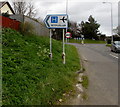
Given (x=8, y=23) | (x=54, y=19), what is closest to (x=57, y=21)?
(x=54, y=19)

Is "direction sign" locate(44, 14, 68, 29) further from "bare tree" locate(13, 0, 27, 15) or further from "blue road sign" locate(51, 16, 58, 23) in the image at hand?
"bare tree" locate(13, 0, 27, 15)

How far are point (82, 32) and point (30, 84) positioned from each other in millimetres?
66631

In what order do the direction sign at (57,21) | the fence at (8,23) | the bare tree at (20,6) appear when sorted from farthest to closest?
the bare tree at (20,6) → the fence at (8,23) → the direction sign at (57,21)

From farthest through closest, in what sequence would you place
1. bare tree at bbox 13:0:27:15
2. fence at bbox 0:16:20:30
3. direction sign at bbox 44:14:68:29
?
bare tree at bbox 13:0:27:15, fence at bbox 0:16:20:30, direction sign at bbox 44:14:68:29

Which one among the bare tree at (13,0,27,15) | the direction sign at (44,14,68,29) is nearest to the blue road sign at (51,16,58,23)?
the direction sign at (44,14,68,29)

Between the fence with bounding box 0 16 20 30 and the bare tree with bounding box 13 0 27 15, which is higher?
the bare tree with bounding box 13 0 27 15

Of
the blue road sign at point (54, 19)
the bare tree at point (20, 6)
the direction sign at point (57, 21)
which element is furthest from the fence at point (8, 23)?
the bare tree at point (20, 6)

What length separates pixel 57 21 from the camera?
7.43m

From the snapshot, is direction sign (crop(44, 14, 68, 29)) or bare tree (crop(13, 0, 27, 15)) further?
bare tree (crop(13, 0, 27, 15))

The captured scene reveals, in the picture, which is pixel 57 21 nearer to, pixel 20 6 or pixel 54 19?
pixel 54 19

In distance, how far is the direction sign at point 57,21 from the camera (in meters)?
7.38

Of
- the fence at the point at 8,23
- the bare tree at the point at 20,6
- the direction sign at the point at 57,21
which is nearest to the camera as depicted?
the direction sign at the point at 57,21

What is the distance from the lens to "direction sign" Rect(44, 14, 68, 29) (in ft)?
24.2

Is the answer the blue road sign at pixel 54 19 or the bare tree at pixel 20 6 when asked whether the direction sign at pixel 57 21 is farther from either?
the bare tree at pixel 20 6
